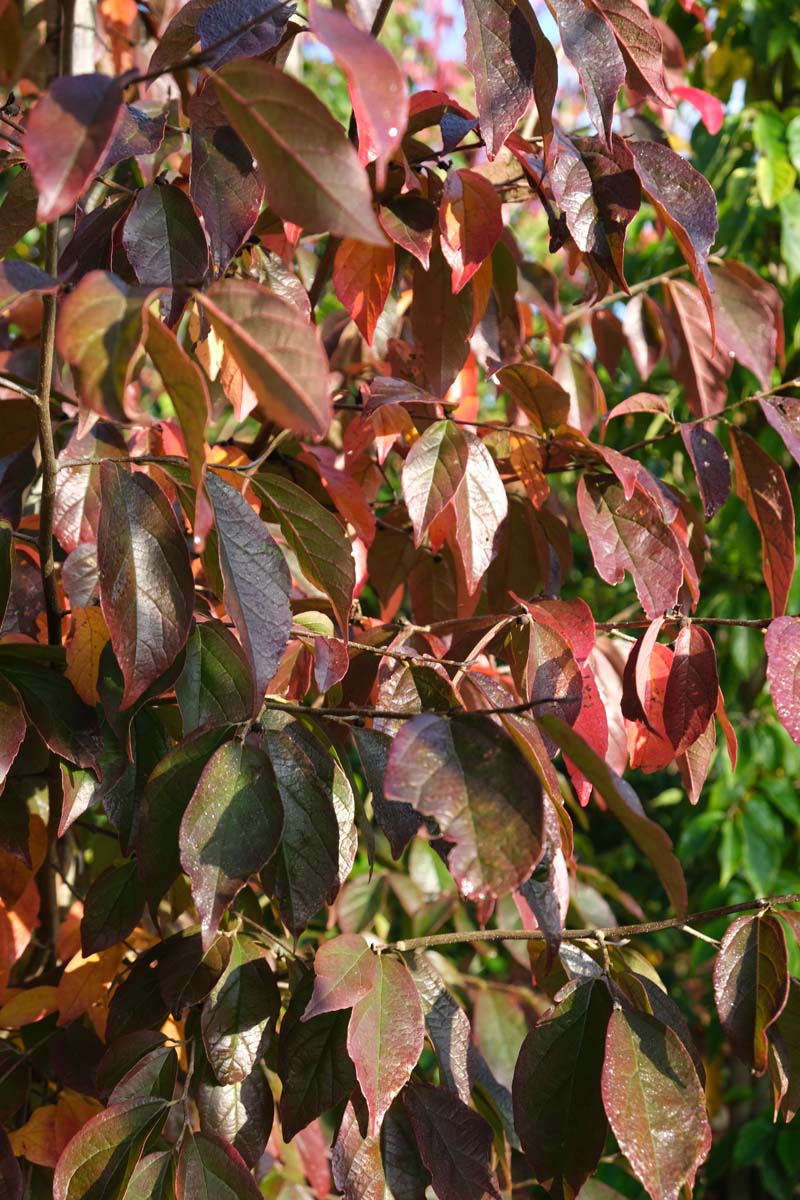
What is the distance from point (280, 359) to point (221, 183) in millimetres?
302

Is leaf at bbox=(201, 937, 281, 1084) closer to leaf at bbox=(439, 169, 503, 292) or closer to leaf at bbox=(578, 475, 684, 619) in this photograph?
leaf at bbox=(578, 475, 684, 619)

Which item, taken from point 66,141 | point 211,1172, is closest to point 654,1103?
point 211,1172

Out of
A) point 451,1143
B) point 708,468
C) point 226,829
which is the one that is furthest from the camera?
point 708,468

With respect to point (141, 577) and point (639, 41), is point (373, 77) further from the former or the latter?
point (639, 41)

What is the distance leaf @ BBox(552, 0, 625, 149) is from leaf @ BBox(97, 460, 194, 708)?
40 cm

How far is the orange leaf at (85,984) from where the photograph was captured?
0.94 m

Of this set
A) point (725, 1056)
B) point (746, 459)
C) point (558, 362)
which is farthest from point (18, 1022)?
point (725, 1056)

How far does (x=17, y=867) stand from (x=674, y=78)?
1.44 metres

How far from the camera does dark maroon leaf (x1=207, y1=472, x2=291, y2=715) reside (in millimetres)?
635

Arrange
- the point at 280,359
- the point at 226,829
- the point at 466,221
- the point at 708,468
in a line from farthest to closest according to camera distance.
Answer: the point at 708,468
the point at 466,221
the point at 226,829
the point at 280,359

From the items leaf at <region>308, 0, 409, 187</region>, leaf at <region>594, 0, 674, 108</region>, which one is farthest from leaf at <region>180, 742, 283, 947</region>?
leaf at <region>594, 0, 674, 108</region>

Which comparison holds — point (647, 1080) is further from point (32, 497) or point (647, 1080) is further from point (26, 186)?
point (32, 497)

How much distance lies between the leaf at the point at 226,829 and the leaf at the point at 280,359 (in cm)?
25

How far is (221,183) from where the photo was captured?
72cm
